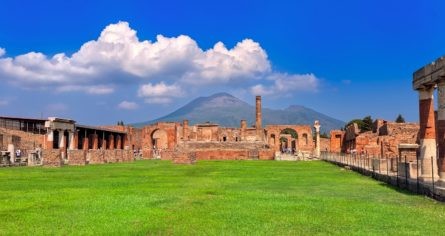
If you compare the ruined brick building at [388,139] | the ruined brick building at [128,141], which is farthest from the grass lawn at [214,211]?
the ruined brick building at [388,139]

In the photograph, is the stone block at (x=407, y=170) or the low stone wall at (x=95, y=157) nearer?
the stone block at (x=407, y=170)

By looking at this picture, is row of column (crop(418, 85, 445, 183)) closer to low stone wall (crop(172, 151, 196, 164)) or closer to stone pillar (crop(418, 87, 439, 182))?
stone pillar (crop(418, 87, 439, 182))

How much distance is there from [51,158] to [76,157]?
3105 mm

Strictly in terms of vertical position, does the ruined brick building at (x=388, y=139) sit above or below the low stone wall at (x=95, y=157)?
above

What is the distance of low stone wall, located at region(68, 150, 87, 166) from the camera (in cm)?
3525

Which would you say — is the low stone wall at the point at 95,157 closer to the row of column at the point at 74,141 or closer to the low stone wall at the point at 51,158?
the row of column at the point at 74,141

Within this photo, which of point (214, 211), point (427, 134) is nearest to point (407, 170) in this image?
point (427, 134)

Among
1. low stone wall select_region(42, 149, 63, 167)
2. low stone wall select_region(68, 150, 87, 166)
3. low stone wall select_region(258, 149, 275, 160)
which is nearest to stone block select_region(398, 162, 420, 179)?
low stone wall select_region(42, 149, 63, 167)

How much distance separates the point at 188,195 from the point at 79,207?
3566 mm

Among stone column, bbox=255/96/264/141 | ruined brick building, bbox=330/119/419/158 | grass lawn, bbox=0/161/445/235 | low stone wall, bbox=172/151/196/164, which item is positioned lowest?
grass lawn, bbox=0/161/445/235

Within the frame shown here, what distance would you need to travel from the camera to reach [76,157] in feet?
116

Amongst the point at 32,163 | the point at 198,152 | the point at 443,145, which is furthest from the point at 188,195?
the point at 198,152

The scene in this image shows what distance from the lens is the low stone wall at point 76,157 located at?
35.2m

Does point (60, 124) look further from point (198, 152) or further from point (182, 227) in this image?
point (182, 227)
